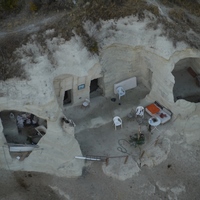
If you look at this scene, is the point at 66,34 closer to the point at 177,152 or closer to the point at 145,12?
the point at 145,12

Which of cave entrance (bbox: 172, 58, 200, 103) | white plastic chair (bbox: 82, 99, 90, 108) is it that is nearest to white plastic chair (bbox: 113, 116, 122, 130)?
white plastic chair (bbox: 82, 99, 90, 108)

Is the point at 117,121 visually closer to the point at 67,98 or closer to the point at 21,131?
the point at 67,98

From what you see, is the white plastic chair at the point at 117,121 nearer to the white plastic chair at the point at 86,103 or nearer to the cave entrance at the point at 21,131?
the white plastic chair at the point at 86,103

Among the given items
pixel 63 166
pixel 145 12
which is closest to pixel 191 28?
pixel 145 12

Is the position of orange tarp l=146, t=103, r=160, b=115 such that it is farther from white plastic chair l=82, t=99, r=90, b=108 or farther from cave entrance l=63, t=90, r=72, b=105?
cave entrance l=63, t=90, r=72, b=105

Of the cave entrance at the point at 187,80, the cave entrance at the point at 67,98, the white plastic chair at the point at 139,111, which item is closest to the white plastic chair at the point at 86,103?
the cave entrance at the point at 67,98

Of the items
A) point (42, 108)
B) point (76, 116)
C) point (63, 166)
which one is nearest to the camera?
point (42, 108)

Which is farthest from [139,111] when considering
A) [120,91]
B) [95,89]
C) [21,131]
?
[21,131]
